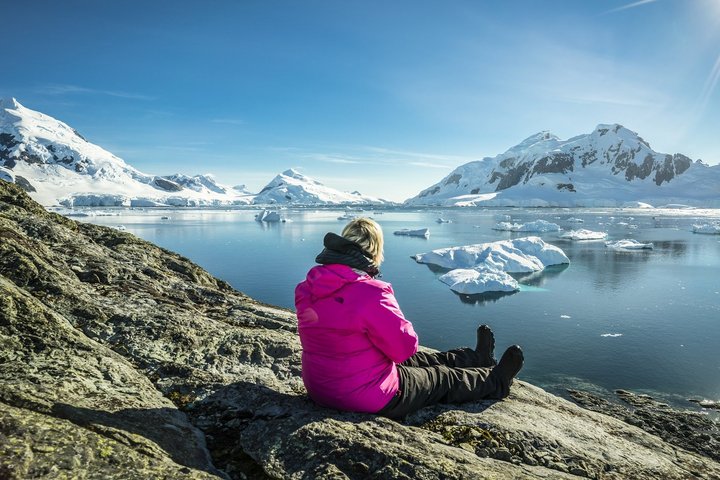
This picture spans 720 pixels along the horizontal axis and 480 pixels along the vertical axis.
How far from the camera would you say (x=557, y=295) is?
17750 mm

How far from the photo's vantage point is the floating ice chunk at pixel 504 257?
23438mm

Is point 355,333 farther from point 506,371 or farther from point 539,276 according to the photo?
point 539,276

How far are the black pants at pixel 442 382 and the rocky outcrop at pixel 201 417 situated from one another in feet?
0.35

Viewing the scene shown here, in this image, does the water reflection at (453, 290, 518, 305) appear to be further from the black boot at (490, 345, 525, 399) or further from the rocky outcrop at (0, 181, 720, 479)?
the black boot at (490, 345, 525, 399)

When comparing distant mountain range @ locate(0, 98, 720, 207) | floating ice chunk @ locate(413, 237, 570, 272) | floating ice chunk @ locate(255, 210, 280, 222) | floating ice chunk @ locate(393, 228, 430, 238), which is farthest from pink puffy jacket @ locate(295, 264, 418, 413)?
distant mountain range @ locate(0, 98, 720, 207)

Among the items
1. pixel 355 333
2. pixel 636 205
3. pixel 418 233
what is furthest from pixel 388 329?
pixel 636 205

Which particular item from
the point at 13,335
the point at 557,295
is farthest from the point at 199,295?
the point at 557,295

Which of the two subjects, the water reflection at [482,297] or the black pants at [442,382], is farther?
the water reflection at [482,297]

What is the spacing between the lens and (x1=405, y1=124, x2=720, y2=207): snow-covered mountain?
141m

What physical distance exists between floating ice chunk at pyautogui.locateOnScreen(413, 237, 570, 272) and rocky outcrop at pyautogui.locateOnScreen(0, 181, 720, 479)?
1918cm

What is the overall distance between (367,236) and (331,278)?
0.41 m

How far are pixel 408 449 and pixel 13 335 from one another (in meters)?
2.79

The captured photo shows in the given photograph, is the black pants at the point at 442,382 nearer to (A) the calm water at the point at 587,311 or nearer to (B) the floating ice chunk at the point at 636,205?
(A) the calm water at the point at 587,311

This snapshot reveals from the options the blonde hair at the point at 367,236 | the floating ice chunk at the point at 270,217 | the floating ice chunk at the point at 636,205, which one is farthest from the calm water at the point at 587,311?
the floating ice chunk at the point at 636,205
